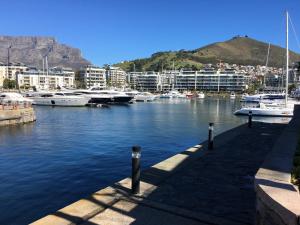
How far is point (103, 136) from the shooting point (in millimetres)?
30219

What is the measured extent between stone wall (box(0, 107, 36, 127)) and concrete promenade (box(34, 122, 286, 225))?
29.6 m

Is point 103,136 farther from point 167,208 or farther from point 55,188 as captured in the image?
point 167,208

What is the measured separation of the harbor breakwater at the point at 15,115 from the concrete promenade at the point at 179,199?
2960cm

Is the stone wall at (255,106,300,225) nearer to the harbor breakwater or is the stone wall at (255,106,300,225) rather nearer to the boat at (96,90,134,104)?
the harbor breakwater

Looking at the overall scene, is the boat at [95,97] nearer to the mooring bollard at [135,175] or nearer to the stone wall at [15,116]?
the stone wall at [15,116]

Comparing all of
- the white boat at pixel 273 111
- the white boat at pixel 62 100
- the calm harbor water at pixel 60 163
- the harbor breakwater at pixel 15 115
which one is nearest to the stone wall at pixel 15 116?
the harbor breakwater at pixel 15 115

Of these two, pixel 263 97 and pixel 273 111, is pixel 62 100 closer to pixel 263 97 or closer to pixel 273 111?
pixel 273 111

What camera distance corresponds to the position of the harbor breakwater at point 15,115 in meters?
37.2

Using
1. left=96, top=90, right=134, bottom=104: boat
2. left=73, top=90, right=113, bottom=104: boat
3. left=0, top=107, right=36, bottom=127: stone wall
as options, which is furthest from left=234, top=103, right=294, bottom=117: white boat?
left=96, top=90, right=134, bottom=104: boat

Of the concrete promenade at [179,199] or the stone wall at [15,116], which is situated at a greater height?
the concrete promenade at [179,199]

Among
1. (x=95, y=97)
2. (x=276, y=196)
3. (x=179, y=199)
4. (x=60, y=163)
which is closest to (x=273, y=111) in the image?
(x=60, y=163)

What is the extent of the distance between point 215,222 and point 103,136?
23.9m

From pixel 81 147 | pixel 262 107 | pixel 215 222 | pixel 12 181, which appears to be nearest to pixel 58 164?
pixel 12 181

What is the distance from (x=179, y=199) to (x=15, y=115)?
3472 centimetres
